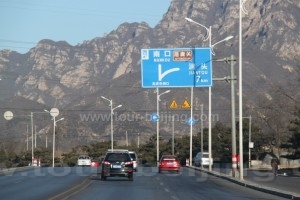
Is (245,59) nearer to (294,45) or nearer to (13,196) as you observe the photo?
(294,45)

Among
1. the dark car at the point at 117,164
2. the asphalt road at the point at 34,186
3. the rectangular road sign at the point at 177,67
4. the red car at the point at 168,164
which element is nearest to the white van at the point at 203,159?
the red car at the point at 168,164

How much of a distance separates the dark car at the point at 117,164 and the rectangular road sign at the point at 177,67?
5463 millimetres

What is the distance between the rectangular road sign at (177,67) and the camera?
45.6 meters

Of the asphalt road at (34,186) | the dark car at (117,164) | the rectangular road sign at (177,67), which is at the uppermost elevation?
the rectangular road sign at (177,67)

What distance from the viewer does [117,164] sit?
4178cm

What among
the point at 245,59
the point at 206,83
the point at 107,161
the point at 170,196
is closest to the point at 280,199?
the point at 170,196

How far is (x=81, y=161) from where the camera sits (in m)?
86.1

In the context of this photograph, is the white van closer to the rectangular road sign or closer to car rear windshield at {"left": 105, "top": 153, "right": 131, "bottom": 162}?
the rectangular road sign

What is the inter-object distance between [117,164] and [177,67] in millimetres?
8055

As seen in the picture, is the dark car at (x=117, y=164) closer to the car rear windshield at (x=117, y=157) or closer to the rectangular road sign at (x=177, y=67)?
the car rear windshield at (x=117, y=157)

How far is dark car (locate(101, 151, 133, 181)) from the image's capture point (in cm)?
4181

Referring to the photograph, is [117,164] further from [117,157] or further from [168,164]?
[168,164]

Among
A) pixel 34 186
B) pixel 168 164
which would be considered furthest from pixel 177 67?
pixel 168 164

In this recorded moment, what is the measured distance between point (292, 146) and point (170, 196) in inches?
1520
